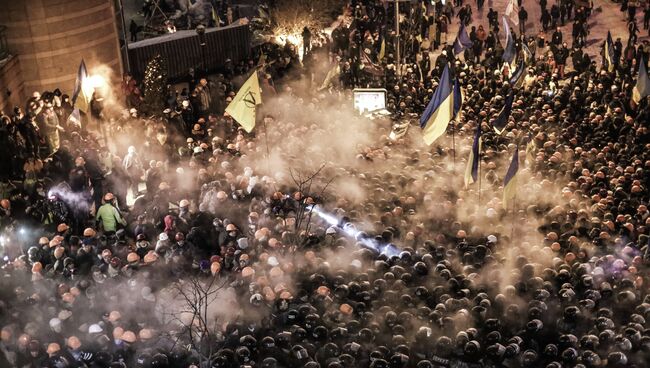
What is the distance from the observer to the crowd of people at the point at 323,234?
1432cm

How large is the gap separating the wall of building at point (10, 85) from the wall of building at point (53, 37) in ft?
1.06

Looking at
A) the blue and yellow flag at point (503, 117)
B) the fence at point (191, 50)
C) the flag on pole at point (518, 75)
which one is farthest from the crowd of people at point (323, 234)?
the fence at point (191, 50)

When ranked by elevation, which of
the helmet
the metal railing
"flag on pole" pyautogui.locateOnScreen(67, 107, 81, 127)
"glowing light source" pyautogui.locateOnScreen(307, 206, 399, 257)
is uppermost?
the metal railing

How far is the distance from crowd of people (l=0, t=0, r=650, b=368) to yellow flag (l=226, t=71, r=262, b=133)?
101cm

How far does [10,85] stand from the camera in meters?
23.2

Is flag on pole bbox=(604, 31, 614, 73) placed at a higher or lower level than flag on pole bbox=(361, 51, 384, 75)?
higher

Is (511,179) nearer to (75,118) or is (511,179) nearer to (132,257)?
(132,257)

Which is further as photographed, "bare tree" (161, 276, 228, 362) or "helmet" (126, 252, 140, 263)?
"helmet" (126, 252, 140, 263)

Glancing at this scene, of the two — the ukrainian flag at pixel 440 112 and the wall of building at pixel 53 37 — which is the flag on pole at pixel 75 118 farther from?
the ukrainian flag at pixel 440 112

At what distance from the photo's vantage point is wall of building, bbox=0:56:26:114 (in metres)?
22.5

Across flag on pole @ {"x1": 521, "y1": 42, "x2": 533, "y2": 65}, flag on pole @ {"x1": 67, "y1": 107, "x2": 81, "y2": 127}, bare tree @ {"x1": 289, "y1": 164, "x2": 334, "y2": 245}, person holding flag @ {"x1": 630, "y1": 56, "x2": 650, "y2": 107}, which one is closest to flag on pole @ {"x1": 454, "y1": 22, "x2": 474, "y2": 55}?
flag on pole @ {"x1": 521, "y1": 42, "x2": 533, "y2": 65}

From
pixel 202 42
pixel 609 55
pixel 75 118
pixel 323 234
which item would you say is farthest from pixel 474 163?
pixel 202 42

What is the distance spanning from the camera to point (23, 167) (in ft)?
65.7

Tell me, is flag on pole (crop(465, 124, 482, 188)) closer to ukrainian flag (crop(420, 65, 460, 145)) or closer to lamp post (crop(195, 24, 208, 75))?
ukrainian flag (crop(420, 65, 460, 145))
